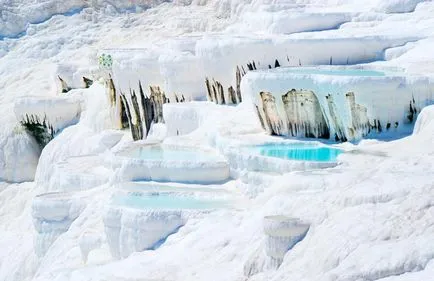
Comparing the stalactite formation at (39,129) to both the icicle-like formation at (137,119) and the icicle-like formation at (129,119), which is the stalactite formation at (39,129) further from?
the icicle-like formation at (137,119)

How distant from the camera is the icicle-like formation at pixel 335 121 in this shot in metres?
15.3

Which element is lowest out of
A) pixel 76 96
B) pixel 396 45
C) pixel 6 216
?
pixel 6 216

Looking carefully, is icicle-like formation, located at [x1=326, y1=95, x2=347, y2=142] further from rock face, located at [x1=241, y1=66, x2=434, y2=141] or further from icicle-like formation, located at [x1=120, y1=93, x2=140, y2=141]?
icicle-like formation, located at [x1=120, y1=93, x2=140, y2=141]

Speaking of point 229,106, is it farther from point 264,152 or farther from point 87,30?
point 87,30

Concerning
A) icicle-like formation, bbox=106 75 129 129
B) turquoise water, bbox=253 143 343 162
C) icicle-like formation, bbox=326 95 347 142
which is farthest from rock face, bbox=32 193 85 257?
icicle-like formation, bbox=106 75 129 129

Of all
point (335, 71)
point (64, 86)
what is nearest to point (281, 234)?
point (335, 71)

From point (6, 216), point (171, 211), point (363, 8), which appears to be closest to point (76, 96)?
point (6, 216)

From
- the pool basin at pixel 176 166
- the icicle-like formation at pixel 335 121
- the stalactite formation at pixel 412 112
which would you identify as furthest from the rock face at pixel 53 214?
the stalactite formation at pixel 412 112

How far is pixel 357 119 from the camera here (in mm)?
15141

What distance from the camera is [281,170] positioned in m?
14.2

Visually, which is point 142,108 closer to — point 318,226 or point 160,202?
point 160,202

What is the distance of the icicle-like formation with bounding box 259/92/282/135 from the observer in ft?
52.9

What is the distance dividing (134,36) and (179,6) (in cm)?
226

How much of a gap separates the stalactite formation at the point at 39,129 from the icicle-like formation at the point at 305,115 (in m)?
10.9
